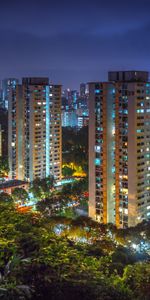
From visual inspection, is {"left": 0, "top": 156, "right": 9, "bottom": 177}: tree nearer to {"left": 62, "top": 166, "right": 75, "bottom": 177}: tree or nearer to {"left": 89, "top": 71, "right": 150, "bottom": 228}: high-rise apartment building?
{"left": 62, "top": 166, "right": 75, "bottom": 177}: tree

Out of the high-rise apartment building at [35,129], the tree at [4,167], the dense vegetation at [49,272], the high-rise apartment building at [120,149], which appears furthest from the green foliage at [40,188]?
the dense vegetation at [49,272]

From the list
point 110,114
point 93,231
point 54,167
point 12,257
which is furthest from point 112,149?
point 12,257

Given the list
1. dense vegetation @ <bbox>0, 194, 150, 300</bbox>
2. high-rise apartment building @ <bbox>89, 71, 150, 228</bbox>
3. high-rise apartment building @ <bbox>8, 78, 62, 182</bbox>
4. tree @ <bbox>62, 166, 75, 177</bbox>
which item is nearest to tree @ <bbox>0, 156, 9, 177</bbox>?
high-rise apartment building @ <bbox>8, 78, 62, 182</bbox>

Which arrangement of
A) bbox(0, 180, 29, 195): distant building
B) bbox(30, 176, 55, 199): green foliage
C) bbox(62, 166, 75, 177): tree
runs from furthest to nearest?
bbox(62, 166, 75, 177): tree
bbox(0, 180, 29, 195): distant building
bbox(30, 176, 55, 199): green foliage

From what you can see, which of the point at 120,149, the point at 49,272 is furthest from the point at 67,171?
the point at 49,272

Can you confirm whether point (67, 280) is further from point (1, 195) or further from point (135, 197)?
point (1, 195)

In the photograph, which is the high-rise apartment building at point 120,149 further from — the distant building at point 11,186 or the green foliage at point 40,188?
the distant building at point 11,186
